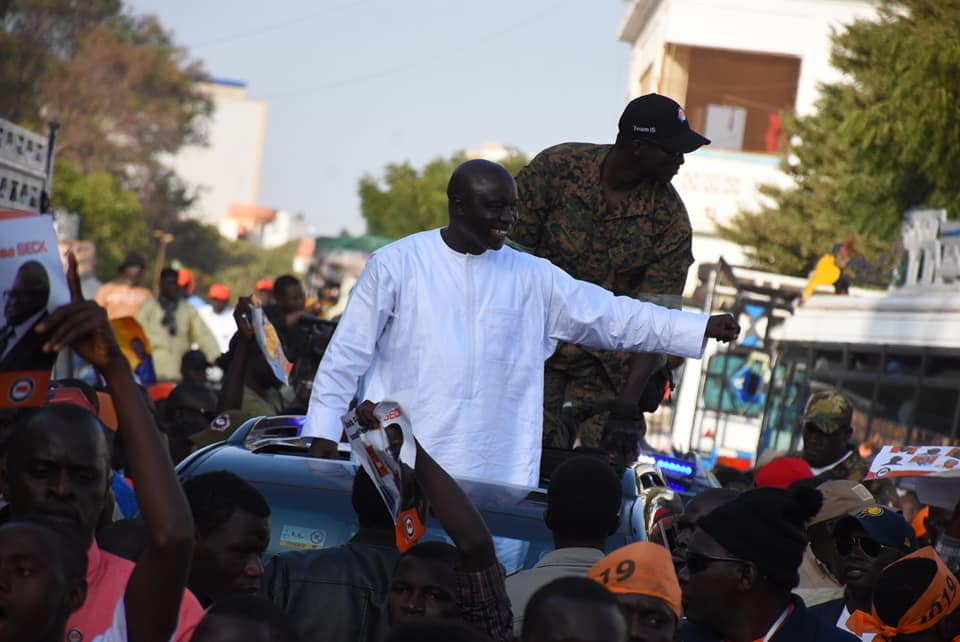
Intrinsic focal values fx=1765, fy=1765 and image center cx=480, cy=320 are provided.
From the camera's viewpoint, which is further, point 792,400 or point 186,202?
point 186,202

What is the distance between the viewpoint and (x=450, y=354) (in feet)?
20.6

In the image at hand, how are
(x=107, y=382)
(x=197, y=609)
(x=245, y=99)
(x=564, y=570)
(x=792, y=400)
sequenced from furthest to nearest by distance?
(x=245, y=99)
(x=792, y=400)
(x=564, y=570)
(x=197, y=609)
(x=107, y=382)

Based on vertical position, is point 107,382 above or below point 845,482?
above

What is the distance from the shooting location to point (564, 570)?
494 centimetres

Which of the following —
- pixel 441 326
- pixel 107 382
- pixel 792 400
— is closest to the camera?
pixel 107 382

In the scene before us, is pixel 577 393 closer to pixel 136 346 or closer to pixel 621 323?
pixel 621 323

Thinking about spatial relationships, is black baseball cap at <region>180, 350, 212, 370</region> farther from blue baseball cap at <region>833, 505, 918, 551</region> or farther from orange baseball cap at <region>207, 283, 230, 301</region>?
blue baseball cap at <region>833, 505, 918, 551</region>

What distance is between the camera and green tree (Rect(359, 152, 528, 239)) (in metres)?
73.4

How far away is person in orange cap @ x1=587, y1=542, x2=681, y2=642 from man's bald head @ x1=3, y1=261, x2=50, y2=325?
1.63 meters

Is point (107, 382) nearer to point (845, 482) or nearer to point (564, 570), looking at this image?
point (564, 570)

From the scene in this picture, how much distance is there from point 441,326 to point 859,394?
11337 millimetres

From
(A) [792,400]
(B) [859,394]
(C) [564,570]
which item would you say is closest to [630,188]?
(C) [564,570]

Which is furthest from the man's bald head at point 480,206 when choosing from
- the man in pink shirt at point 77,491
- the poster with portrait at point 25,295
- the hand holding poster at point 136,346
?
the hand holding poster at point 136,346

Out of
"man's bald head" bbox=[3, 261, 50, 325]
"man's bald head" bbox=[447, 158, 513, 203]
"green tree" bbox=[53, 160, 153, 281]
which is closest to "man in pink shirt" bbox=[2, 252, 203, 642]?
"man's bald head" bbox=[3, 261, 50, 325]
